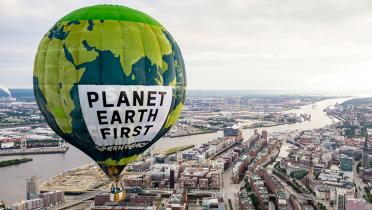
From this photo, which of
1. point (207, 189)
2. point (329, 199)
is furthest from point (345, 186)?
point (207, 189)

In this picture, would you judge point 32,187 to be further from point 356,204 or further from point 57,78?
point 57,78

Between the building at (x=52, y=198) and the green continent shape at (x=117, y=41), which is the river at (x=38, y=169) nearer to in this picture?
the building at (x=52, y=198)

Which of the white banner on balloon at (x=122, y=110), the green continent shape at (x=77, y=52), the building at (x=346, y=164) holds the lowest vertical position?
the building at (x=346, y=164)

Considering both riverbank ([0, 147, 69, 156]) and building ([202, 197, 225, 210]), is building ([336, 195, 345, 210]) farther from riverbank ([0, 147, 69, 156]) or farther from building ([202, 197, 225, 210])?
riverbank ([0, 147, 69, 156])

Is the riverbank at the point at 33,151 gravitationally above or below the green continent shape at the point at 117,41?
below

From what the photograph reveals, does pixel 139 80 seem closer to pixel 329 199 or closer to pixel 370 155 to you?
pixel 329 199

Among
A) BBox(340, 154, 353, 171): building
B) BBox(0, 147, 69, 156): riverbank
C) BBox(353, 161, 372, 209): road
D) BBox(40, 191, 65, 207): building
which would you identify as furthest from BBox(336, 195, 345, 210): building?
BBox(0, 147, 69, 156): riverbank

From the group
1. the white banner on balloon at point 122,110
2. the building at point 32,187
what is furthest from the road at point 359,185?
the white banner on balloon at point 122,110

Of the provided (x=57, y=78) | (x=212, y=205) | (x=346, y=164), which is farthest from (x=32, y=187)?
(x=346, y=164)

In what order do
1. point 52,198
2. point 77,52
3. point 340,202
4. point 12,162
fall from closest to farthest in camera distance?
point 77,52 → point 340,202 → point 52,198 → point 12,162
